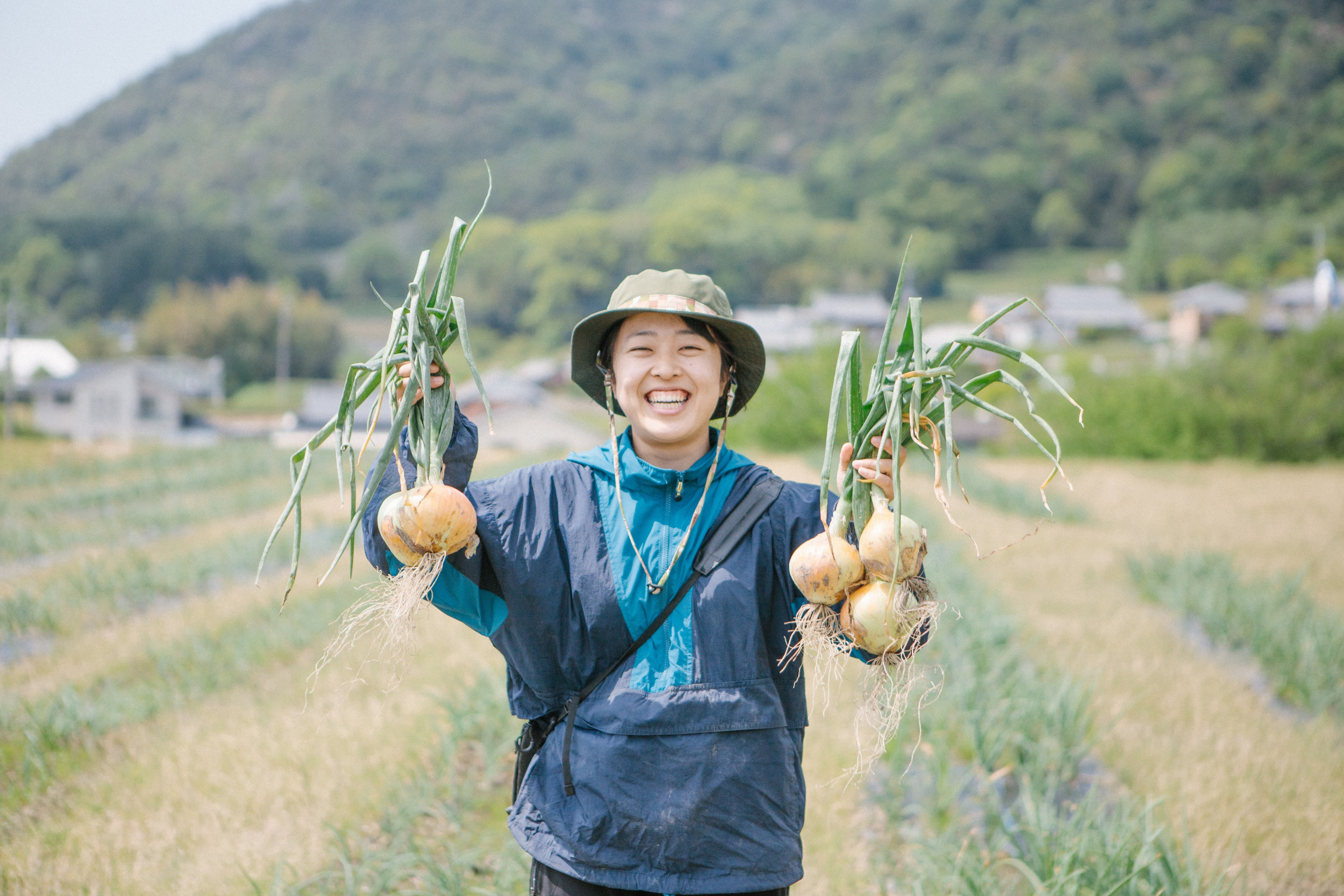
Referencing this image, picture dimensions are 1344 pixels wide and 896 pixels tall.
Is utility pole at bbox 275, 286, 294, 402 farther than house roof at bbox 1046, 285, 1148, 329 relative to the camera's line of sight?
No

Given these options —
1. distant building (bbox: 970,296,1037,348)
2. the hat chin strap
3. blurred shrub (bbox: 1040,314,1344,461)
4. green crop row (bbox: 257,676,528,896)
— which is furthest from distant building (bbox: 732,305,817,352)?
the hat chin strap

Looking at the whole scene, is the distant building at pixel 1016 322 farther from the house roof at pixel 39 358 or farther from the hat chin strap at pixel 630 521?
the house roof at pixel 39 358

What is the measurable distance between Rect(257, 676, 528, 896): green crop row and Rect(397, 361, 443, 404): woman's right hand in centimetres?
132

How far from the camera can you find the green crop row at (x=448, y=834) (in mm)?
2482

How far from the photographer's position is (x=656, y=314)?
175 centimetres

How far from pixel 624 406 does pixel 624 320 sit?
168 mm

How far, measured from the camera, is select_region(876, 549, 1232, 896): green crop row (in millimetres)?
2311

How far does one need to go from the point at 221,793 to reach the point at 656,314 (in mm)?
2576

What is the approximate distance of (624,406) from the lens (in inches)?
70.7

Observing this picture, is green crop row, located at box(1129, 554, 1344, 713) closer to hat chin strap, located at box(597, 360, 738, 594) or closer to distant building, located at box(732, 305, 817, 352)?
hat chin strap, located at box(597, 360, 738, 594)

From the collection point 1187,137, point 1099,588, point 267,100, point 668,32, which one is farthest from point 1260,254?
point 267,100

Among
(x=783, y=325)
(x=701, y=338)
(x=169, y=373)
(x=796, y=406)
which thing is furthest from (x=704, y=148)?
(x=701, y=338)

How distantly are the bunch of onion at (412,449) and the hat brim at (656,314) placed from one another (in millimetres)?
244

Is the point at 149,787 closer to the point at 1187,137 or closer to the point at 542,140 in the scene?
the point at 1187,137
